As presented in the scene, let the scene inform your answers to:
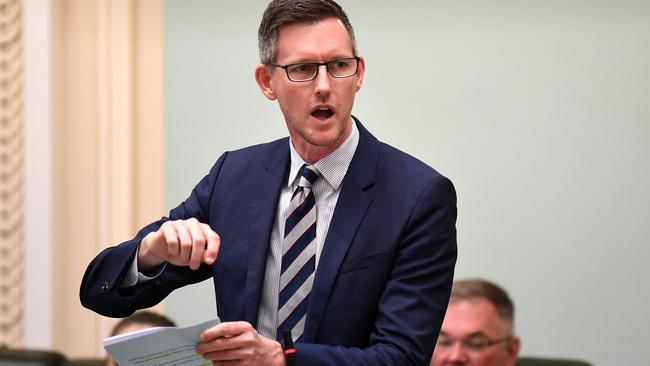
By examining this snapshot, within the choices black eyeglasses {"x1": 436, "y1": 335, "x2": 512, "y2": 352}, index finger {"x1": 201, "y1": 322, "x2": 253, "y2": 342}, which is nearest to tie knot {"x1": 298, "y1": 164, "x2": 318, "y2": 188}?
index finger {"x1": 201, "y1": 322, "x2": 253, "y2": 342}

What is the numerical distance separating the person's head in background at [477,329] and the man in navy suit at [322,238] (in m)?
1.28

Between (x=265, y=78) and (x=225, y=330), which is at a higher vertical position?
(x=265, y=78)

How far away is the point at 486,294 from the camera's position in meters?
3.35

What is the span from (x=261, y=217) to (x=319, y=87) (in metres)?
0.27

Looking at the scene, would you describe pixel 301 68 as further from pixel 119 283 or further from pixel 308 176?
pixel 119 283

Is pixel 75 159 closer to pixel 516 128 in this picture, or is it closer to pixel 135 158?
pixel 135 158

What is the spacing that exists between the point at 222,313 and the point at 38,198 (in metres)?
2.58

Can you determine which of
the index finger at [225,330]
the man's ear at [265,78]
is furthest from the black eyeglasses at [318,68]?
the index finger at [225,330]

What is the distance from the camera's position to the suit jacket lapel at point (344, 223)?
1.85m

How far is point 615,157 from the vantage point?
4031 mm

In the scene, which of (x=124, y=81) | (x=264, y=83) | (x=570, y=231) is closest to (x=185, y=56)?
(x=124, y=81)

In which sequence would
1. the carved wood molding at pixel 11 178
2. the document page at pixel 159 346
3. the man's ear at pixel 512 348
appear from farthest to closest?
the carved wood molding at pixel 11 178 < the man's ear at pixel 512 348 < the document page at pixel 159 346

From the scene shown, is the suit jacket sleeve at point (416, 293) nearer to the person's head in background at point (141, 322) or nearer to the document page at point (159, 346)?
the document page at point (159, 346)

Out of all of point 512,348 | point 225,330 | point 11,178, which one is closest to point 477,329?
point 512,348
